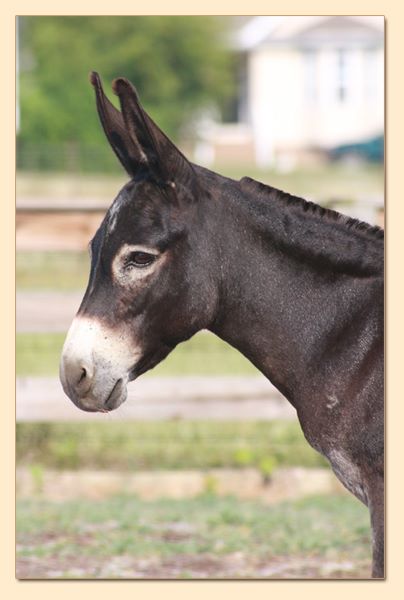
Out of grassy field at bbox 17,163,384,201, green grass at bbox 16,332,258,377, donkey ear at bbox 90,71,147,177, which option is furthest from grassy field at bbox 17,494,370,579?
grassy field at bbox 17,163,384,201

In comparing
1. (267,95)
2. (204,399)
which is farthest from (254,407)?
→ (267,95)

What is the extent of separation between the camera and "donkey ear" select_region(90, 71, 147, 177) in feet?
8.30

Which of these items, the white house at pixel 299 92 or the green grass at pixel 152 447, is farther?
the white house at pixel 299 92

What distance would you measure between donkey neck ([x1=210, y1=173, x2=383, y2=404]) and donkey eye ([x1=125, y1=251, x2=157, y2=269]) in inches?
8.2

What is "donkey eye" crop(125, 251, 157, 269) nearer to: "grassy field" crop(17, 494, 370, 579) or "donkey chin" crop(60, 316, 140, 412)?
"donkey chin" crop(60, 316, 140, 412)

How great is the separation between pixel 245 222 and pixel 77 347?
0.51 metres

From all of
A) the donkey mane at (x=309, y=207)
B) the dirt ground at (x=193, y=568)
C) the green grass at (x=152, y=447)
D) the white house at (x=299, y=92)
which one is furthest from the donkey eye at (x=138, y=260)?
the white house at (x=299, y=92)

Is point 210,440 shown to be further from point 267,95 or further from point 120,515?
point 267,95

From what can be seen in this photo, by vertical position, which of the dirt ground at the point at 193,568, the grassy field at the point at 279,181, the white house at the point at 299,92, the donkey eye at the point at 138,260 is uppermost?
the donkey eye at the point at 138,260

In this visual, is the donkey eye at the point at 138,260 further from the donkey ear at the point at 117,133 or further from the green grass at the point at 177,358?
the green grass at the point at 177,358

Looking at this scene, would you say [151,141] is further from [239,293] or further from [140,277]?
[239,293]

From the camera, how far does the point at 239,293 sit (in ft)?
8.45

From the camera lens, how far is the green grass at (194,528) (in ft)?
14.2

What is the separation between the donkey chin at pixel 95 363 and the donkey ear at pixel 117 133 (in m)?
0.40
